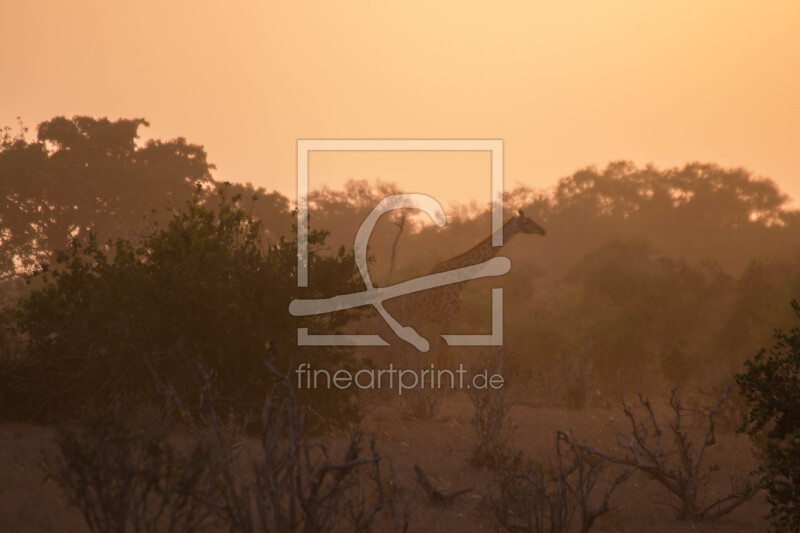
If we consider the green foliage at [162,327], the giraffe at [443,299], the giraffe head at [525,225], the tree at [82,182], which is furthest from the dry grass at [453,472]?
the tree at [82,182]

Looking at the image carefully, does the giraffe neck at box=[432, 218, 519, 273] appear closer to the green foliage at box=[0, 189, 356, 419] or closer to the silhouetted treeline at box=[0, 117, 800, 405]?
the silhouetted treeline at box=[0, 117, 800, 405]

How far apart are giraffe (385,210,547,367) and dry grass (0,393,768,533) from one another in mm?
2131

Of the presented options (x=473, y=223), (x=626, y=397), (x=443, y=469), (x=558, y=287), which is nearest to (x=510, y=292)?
(x=558, y=287)

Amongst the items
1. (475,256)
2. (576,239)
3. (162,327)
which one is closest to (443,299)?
(475,256)

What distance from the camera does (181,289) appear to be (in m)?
11.8

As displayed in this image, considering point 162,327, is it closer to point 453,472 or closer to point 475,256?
point 453,472

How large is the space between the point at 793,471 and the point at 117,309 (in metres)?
8.97

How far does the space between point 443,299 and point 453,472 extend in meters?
7.06

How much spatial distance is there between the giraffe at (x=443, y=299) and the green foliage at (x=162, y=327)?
204 inches

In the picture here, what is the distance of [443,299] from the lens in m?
18.3

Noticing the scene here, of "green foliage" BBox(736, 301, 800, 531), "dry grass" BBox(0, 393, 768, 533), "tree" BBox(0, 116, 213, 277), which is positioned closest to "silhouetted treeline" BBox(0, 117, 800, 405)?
"tree" BBox(0, 116, 213, 277)

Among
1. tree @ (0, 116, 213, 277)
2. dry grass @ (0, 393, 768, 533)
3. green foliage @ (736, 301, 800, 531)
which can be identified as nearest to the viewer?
green foliage @ (736, 301, 800, 531)

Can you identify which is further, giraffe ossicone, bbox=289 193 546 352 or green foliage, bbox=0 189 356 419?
giraffe ossicone, bbox=289 193 546 352

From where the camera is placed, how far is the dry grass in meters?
8.61
